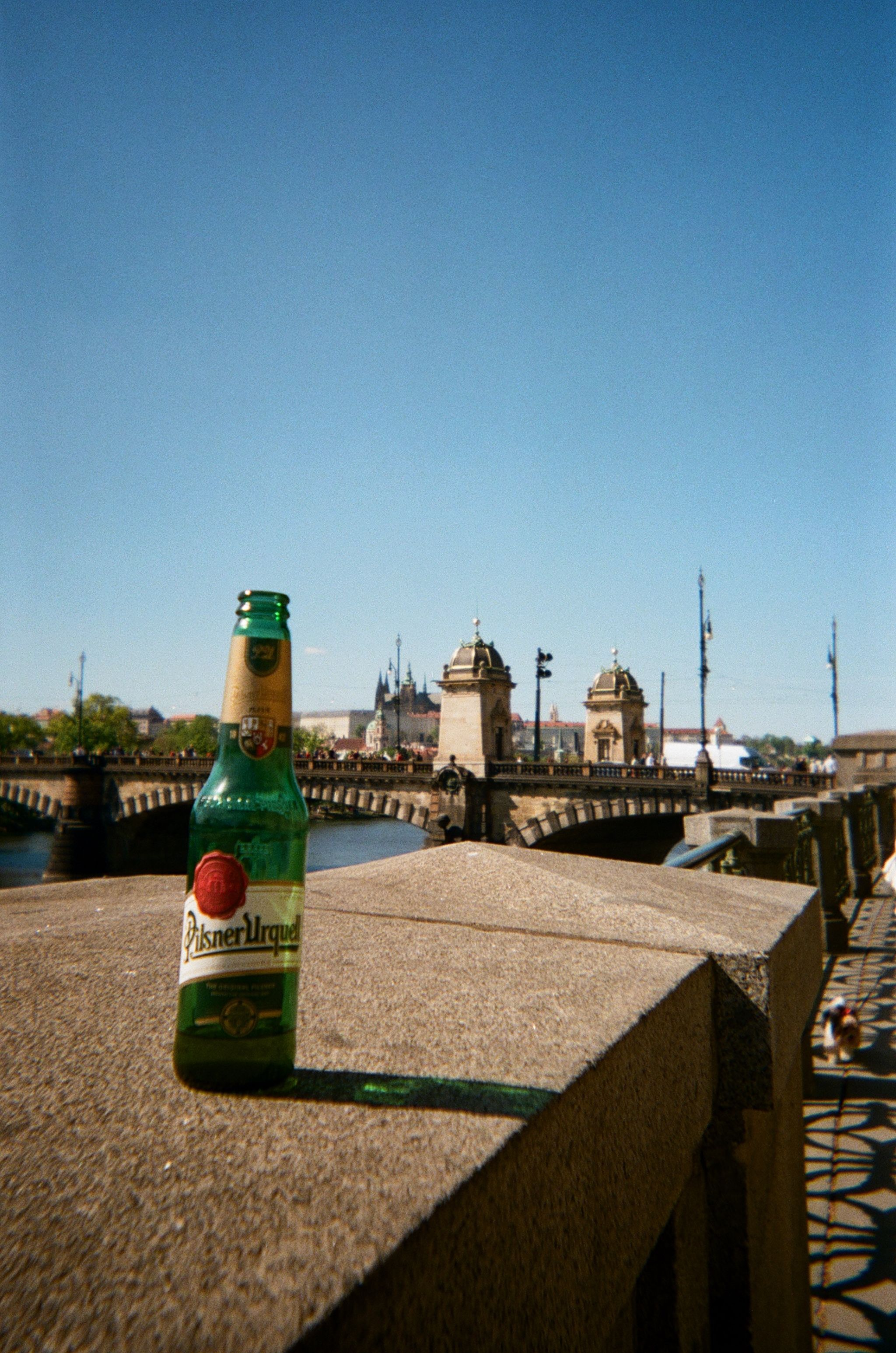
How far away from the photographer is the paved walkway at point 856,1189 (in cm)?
283

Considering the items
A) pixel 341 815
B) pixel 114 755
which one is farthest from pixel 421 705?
pixel 114 755

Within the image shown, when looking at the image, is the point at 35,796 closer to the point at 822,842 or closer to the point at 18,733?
the point at 18,733

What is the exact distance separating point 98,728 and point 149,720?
9328 cm

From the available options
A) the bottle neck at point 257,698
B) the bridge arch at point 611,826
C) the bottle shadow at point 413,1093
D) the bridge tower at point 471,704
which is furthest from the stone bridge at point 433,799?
the bottle shadow at point 413,1093

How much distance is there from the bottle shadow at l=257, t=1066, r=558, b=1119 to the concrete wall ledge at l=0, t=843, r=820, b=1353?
1 centimetres

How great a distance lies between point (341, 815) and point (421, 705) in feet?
314

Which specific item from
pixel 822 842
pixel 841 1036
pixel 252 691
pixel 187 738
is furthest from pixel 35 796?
pixel 187 738

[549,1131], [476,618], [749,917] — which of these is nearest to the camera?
[549,1131]

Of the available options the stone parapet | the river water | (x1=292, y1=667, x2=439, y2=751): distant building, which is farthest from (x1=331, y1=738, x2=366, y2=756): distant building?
the stone parapet

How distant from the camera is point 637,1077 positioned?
1.15m

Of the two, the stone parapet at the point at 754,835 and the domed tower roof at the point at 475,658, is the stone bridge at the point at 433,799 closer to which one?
the domed tower roof at the point at 475,658

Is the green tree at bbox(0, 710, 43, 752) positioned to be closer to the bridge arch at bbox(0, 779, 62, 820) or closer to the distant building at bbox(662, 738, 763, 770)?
the bridge arch at bbox(0, 779, 62, 820)

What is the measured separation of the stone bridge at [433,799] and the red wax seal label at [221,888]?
2253cm

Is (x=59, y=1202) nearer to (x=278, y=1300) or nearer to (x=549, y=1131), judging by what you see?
(x=278, y=1300)
